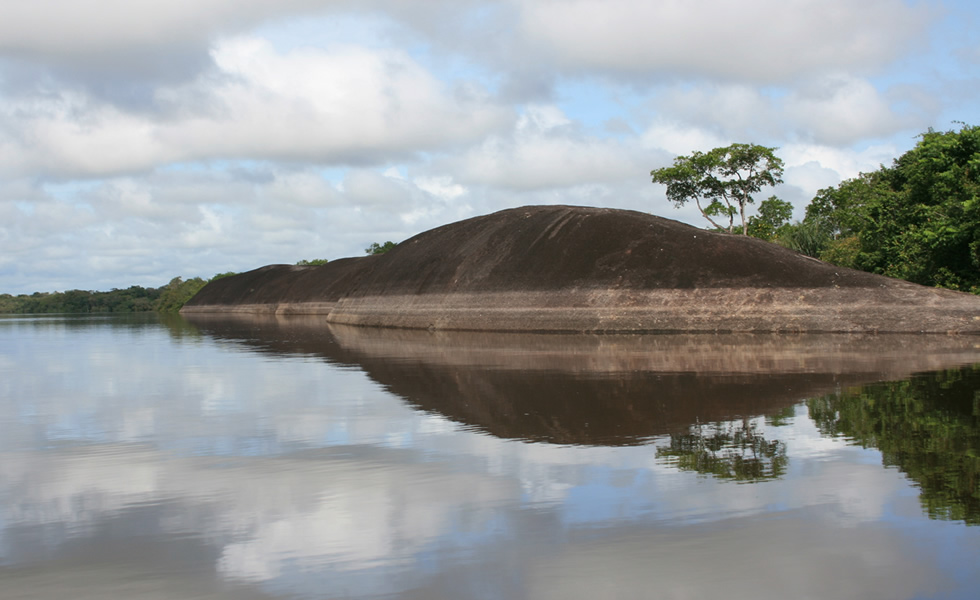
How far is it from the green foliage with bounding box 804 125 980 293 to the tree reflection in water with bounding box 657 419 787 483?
3310cm

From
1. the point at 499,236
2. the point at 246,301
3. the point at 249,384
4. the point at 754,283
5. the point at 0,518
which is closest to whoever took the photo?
the point at 0,518

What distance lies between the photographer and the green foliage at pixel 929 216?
4328cm

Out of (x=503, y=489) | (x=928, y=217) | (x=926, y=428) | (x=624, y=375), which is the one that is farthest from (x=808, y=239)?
(x=503, y=489)

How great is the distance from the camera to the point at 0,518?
9.62 m

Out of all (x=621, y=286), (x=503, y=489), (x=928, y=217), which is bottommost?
(x=503, y=489)

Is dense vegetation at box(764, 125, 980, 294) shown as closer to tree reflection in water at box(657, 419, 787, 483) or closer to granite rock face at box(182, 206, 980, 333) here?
granite rock face at box(182, 206, 980, 333)

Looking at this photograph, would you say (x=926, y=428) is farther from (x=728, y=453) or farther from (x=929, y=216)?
(x=929, y=216)

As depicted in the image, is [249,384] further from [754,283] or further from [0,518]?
[754,283]

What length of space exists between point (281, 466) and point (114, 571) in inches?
172

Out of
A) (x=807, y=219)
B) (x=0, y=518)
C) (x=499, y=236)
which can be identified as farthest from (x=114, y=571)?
(x=807, y=219)

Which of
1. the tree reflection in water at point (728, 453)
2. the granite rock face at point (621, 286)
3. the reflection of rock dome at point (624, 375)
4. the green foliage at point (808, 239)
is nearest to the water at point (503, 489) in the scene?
the tree reflection in water at point (728, 453)

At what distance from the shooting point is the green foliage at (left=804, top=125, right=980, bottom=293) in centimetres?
4328

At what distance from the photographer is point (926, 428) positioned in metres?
14.0

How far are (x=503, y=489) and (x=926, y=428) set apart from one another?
25.6 ft
